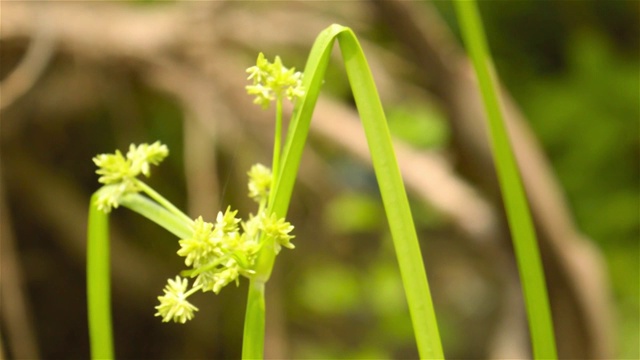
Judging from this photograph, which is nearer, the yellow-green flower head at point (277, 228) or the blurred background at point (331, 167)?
the yellow-green flower head at point (277, 228)

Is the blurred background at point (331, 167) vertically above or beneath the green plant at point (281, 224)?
above

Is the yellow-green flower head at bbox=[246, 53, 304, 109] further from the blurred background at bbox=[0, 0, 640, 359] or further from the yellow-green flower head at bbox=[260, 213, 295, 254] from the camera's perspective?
the blurred background at bbox=[0, 0, 640, 359]

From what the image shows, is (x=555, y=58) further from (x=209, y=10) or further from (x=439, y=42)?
(x=209, y=10)

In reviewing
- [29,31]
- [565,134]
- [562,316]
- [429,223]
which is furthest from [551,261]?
[29,31]

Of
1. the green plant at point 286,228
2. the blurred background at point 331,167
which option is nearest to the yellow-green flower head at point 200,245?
the green plant at point 286,228

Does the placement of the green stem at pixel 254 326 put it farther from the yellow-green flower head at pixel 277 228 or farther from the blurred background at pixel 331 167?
the blurred background at pixel 331 167

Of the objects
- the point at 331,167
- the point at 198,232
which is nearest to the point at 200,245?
the point at 198,232
